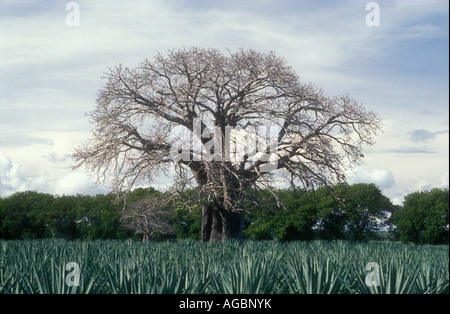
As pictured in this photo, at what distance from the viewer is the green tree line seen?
27.7m

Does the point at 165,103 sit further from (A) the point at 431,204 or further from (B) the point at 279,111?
(A) the point at 431,204

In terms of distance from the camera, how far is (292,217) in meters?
31.2

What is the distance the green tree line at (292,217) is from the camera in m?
27.7

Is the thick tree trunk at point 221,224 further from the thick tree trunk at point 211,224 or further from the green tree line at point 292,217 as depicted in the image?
the green tree line at point 292,217

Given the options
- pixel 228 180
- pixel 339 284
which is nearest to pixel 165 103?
pixel 228 180

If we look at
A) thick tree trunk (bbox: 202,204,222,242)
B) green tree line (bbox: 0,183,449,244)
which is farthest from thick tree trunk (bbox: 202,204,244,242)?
green tree line (bbox: 0,183,449,244)

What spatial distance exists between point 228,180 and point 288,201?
14.6 metres

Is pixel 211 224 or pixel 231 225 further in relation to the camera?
pixel 211 224

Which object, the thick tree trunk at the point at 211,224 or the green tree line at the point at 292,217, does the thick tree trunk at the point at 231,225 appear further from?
the green tree line at the point at 292,217

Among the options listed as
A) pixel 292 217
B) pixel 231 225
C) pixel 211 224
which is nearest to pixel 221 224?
pixel 211 224

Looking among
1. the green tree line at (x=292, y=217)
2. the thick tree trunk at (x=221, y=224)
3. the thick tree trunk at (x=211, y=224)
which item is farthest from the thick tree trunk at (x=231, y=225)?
the green tree line at (x=292, y=217)

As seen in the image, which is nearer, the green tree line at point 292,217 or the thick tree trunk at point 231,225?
the thick tree trunk at point 231,225

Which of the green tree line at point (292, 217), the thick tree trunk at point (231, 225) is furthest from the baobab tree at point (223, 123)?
the green tree line at point (292, 217)

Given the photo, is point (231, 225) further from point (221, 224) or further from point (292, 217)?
point (292, 217)
